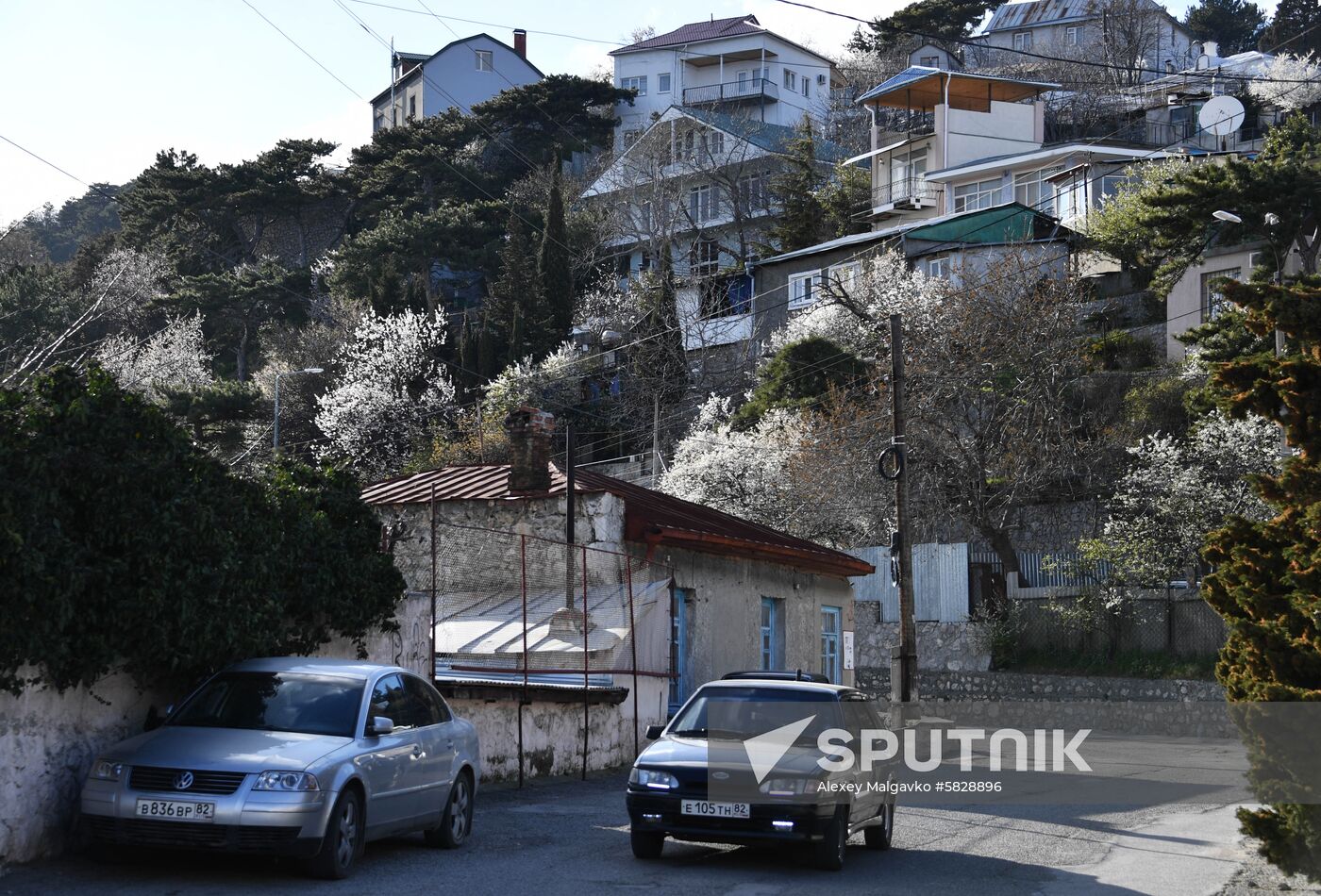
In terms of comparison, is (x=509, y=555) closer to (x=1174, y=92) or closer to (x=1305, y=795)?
(x=1305, y=795)

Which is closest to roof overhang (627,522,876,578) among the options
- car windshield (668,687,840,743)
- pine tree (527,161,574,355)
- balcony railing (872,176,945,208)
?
car windshield (668,687,840,743)

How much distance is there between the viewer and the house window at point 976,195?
64875 mm

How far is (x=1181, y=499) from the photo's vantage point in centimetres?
3619

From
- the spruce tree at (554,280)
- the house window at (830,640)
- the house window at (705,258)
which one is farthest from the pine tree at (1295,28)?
the house window at (830,640)

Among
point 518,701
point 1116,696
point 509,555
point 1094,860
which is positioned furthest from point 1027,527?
point 1094,860

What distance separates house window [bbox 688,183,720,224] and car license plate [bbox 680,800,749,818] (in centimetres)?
6584

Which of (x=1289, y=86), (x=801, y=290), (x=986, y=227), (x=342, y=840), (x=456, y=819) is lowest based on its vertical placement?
(x=456, y=819)

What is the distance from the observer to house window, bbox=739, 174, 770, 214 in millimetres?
74812

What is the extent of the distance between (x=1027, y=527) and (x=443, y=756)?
33.0 meters

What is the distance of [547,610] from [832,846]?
10.9 meters

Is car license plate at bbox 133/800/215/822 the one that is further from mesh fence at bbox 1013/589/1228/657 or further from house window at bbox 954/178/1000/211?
house window at bbox 954/178/1000/211

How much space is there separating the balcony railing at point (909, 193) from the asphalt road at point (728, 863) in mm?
53796

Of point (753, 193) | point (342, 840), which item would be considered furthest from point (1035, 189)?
point (342, 840)

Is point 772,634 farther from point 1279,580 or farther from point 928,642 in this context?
point 1279,580
